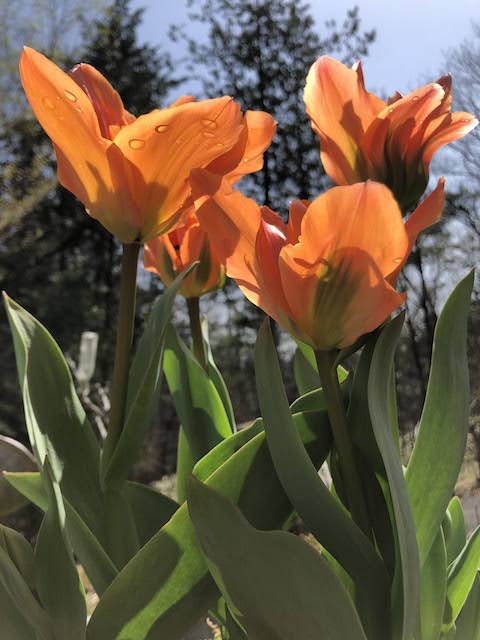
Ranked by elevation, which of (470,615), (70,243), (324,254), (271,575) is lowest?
(470,615)

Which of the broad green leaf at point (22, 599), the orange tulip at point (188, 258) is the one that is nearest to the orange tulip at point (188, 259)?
the orange tulip at point (188, 258)

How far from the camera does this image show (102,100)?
0.35 metres

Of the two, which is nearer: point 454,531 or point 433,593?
point 433,593

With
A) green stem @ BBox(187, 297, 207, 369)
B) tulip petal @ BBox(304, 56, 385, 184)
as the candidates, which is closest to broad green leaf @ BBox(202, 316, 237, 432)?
green stem @ BBox(187, 297, 207, 369)

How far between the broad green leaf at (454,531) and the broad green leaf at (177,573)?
0.20 meters

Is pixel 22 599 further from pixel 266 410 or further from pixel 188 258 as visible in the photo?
pixel 188 258

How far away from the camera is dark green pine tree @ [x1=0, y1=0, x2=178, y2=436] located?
20.0 feet

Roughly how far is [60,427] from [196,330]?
152 mm

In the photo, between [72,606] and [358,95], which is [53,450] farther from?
[358,95]

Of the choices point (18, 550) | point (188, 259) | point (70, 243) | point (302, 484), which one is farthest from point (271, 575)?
point (70, 243)

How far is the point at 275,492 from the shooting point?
12.9 inches

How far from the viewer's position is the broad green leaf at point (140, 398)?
1.12 ft

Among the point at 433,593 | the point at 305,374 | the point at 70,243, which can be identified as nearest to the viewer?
the point at 433,593

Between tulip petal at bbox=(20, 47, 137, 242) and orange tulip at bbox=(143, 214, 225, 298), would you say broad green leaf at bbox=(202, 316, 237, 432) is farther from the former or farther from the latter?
tulip petal at bbox=(20, 47, 137, 242)
